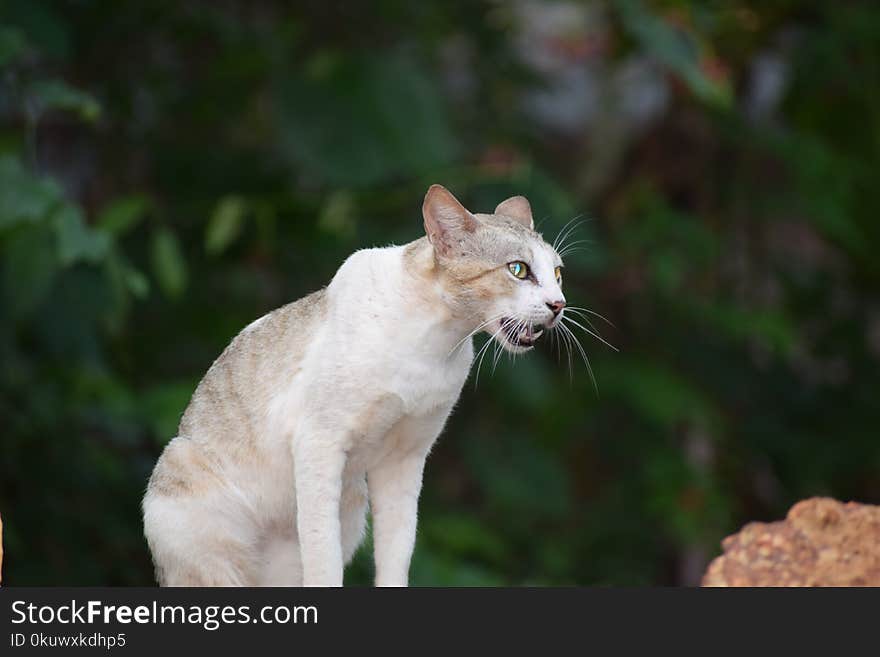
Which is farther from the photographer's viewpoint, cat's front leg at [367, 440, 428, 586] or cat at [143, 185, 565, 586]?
cat's front leg at [367, 440, 428, 586]

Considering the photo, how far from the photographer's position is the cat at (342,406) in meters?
2.80

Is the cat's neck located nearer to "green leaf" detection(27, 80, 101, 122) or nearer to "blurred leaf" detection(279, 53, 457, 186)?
"green leaf" detection(27, 80, 101, 122)

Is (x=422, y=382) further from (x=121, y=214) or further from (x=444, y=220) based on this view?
(x=121, y=214)

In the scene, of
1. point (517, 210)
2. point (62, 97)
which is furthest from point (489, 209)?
point (517, 210)

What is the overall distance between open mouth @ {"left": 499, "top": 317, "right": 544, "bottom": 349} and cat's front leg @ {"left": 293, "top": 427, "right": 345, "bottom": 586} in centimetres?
45

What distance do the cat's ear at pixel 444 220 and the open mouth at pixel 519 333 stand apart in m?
0.20

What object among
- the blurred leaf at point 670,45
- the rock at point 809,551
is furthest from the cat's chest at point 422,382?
the blurred leaf at point 670,45

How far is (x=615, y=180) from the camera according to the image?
9539mm

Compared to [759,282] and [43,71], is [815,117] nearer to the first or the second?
[759,282]

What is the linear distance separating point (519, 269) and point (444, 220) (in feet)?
0.62

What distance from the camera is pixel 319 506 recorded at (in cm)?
285

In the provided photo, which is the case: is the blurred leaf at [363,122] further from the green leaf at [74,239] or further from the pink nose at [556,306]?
the pink nose at [556,306]

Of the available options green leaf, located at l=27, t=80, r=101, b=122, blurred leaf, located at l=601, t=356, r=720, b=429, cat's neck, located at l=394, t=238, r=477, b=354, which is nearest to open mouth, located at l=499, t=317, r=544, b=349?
cat's neck, located at l=394, t=238, r=477, b=354

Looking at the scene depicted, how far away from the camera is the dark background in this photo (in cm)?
611
